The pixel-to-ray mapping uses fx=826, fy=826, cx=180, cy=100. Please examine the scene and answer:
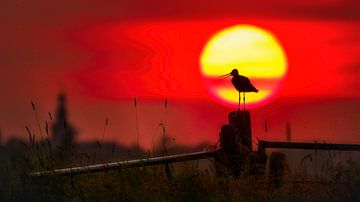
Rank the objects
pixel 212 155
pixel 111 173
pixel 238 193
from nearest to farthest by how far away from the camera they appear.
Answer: pixel 238 193 → pixel 111 173 → pixel 212 155

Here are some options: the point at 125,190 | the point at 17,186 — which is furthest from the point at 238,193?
the point at 17,186

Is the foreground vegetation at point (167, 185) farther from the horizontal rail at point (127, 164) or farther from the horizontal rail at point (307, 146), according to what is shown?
the horizontal rail at point (307, 146)

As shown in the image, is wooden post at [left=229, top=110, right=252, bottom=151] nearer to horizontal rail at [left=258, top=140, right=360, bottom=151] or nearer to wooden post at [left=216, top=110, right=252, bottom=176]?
wooden post at [left=216, top=110, right=252, bottom=176]

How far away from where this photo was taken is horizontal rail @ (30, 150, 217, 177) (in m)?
10.8

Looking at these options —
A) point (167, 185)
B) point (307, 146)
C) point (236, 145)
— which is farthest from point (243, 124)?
point (167, 185)

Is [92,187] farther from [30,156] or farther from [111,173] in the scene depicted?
[30,156]

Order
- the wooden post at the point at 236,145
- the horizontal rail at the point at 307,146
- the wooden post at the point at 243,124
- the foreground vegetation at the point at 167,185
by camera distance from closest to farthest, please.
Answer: the foreground vegetation at the point at 167,185, the wooden post at the point at 236,145, the wooden post at the point at 243,124, the horizontal rail at the point at 307,146

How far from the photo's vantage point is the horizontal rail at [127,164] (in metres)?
10.8

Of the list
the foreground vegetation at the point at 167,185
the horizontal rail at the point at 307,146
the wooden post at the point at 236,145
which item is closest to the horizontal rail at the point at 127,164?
the foreground vegetation at the point at 167,185

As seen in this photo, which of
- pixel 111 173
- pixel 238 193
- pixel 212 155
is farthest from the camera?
pixel 212 155

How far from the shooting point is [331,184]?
11.3 meters

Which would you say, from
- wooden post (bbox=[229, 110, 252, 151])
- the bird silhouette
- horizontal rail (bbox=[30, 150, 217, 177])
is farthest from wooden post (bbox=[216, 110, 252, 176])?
the bird silhouette

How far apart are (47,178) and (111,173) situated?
88cm

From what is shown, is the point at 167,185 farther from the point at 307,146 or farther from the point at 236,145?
the point at 307,146
